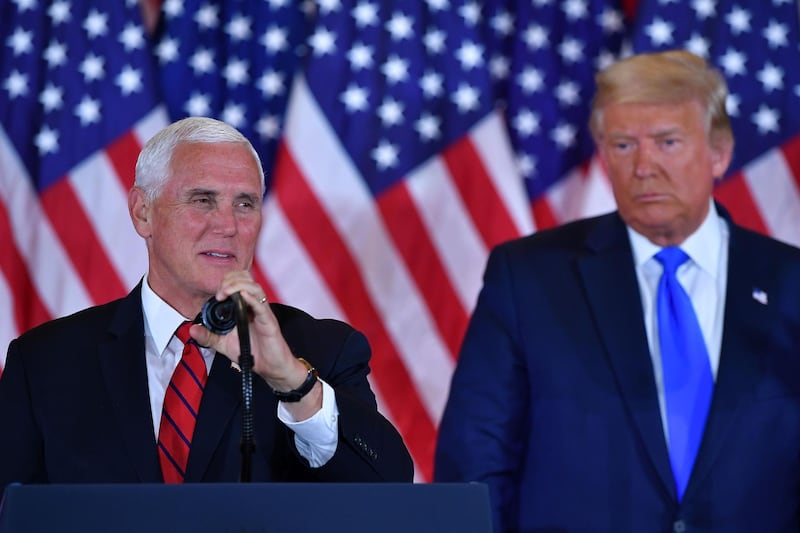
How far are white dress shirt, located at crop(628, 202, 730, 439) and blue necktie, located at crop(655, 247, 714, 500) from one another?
42mm

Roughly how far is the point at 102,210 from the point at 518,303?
1558 mm

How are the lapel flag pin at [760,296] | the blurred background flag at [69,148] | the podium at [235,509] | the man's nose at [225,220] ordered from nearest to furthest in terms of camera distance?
the podium at [235,509] → the man's nose at [225,220] → the lapel flag pin at [760,296] → the blurred background flag at [69,148]

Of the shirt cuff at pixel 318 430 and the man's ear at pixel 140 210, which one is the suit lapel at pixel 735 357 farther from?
the man's ear at pixel 140 210

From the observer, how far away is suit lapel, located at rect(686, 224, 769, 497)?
2895 mm

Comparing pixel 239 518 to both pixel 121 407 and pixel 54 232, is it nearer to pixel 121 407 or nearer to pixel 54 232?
pixel 121 407

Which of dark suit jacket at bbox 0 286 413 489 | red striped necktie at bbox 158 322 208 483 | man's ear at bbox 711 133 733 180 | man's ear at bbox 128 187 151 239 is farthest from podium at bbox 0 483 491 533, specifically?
man's ear at bbox 711 133 733 180

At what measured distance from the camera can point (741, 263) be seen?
3102mm

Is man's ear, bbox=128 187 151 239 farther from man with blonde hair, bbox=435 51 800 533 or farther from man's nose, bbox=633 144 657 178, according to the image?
man's nose, bbox=633 144 657 178

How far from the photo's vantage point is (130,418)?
2.12 metres

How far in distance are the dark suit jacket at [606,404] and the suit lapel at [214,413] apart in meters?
1.01

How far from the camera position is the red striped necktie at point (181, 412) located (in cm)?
212

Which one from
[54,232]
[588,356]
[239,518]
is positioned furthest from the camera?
[54,232]

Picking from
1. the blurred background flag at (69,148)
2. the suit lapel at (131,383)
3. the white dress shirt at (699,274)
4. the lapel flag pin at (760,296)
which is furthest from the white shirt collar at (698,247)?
the blurred background flag at (69,148)

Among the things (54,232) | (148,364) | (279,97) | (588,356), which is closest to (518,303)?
(588,356)
